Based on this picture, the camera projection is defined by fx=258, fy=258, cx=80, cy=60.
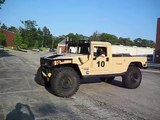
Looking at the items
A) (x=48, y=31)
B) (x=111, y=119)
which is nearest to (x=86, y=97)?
(x=111, y=119)

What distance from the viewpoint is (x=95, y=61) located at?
10.8 meters

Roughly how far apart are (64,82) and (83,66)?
45.3 inches

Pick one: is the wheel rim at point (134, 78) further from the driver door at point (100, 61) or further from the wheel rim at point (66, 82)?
the wheel rim at point (66, 82)

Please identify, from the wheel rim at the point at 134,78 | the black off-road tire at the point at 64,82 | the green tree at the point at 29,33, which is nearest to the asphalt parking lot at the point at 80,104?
the black off-road tire at the point at 64,82

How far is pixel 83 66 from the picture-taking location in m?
10.5

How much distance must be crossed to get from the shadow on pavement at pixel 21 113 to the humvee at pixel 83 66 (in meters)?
1.93

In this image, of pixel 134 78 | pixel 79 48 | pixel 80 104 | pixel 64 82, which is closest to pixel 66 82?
pixel 64 82

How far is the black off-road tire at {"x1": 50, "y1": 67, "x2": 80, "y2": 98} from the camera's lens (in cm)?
968

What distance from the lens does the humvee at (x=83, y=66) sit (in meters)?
9.83

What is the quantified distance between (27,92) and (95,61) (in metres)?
3.07

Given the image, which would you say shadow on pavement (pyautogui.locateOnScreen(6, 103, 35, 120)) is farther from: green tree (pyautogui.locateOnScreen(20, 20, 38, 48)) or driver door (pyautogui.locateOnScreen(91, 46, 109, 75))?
green tree (pyautogui.locateOnScreen(20, 20, 38, 48))

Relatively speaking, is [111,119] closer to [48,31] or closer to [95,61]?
[95,61]

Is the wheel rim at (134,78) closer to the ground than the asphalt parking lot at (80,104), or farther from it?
farther from it

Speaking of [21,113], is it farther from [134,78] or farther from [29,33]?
[29,33]
